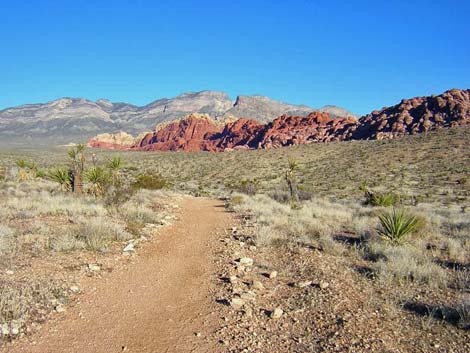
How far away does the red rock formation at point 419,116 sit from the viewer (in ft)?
192

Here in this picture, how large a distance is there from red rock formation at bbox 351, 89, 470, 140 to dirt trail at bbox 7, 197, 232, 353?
57.6 metres

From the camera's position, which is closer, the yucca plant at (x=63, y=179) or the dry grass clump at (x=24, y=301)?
the dry grass clump at (x=24, y=301)

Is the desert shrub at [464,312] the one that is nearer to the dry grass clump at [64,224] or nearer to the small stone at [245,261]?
the small stone at [245,261]

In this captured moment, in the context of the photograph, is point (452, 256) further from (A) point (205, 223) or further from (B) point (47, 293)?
A: (B) point (47, 293)

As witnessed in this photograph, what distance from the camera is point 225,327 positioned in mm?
5039

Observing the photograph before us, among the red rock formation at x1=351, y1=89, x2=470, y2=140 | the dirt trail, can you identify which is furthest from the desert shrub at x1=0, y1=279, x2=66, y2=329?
the red rock formation at x1=351, y1=89, x2=470, y2=140

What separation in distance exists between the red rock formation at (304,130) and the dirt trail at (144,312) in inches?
2729

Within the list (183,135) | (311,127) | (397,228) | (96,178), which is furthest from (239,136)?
(397,228)

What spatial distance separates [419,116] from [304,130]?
93.8 feet

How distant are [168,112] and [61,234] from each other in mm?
178831

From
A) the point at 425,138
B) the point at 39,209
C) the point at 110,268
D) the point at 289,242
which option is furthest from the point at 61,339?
the point at 425,138

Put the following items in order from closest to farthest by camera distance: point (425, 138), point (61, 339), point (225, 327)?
point (61, 339) < point (225, 327) < point (425, 138)

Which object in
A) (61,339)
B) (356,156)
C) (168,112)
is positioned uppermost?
(168,112)

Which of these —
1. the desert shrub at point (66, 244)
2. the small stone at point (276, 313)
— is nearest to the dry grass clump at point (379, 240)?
the small stone at point (276, 313)
